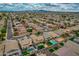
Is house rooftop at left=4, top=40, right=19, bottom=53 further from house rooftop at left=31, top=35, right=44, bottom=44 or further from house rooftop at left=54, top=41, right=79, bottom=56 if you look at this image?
house rooftop at left=54, top=41, right=79, bottom=56

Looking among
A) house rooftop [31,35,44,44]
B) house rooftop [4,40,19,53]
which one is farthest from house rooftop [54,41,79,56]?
house rooftop [4,40,19,53]

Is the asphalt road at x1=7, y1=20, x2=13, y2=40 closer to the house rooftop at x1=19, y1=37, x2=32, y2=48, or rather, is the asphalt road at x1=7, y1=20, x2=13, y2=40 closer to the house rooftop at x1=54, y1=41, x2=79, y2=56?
the house rooftop at x1=19, y1=37, x2=32, y2=48

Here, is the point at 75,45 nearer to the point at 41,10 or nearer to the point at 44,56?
the point at 44,56

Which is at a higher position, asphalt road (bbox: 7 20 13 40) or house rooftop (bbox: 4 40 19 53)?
asphalt road (bbox: 7 20 13 40)

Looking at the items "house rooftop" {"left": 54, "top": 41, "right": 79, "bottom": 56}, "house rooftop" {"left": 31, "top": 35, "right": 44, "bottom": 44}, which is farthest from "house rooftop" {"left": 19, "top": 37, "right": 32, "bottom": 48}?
"house rooftop" {"left": 54, "top": 41, "right": 79, "bottom": 56}

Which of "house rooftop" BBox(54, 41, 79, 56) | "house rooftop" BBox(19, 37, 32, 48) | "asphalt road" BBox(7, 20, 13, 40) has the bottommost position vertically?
"house rooftop" BBox(54, 41, 79, 56)

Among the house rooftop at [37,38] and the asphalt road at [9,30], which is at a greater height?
the asphalt road at [9,30]

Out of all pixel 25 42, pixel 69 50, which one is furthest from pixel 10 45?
pixel 69 50

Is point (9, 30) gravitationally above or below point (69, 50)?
above

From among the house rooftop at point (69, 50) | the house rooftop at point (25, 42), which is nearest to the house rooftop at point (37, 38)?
the house rooftop at point (25, 42)

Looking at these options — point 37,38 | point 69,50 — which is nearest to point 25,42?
point 37,38

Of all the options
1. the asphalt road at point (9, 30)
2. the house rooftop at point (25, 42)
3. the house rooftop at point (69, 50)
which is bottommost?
the house rooftop at point (69, 50)

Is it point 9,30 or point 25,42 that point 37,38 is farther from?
point 9,30

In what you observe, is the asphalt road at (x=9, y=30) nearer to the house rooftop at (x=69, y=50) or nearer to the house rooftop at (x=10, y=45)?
the house rooftop at (x=10, y=45)
